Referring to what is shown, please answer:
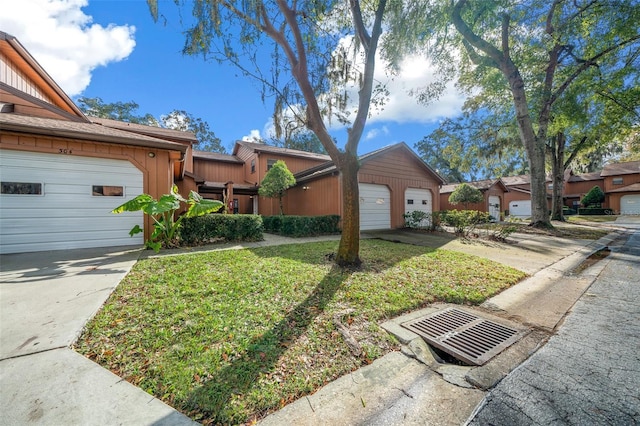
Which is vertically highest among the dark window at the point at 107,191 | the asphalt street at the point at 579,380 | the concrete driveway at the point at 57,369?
the dark window at the point at 107,191

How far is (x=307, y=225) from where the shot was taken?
9992 millimetres

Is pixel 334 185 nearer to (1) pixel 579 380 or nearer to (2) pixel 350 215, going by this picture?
(2) pixel 350 215

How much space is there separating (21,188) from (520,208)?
3993 cm

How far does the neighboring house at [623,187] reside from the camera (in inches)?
1001

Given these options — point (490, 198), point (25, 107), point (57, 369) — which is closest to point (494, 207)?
point (490, 198)

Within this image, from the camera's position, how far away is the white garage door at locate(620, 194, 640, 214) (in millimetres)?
25250

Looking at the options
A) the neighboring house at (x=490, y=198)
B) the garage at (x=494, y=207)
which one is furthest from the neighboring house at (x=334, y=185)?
the garage at (x=494, y=207)

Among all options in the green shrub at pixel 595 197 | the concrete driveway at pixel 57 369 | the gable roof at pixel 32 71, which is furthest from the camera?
the green shrub at pixel 595 197

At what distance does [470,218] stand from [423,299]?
8.03 meters

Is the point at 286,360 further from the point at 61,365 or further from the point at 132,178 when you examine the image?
the point at 132,178

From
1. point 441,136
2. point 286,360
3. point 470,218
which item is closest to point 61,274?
point 286,360

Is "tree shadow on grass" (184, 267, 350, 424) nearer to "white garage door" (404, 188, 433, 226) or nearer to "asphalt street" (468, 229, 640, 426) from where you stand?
"asphalt street" (468, 229, 640, 426)

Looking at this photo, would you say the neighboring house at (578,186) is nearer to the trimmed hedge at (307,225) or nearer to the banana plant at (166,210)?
the trimmed hedge at (307,225)

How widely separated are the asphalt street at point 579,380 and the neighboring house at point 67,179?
8.99 m
